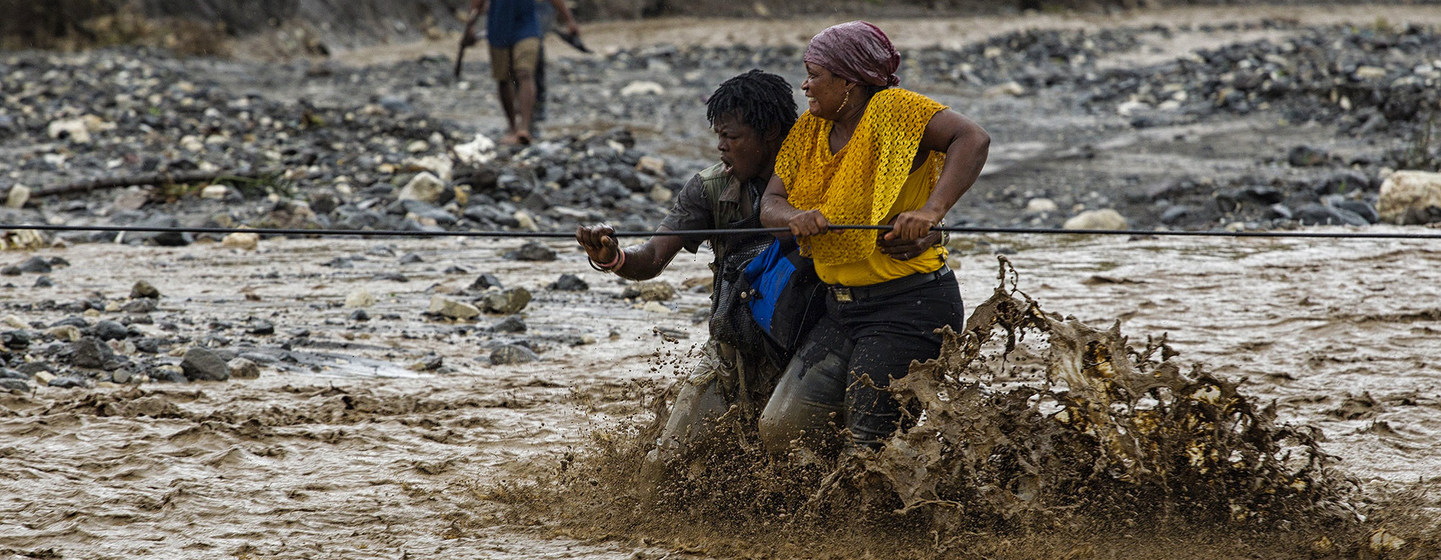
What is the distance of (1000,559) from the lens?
2863 millimetres

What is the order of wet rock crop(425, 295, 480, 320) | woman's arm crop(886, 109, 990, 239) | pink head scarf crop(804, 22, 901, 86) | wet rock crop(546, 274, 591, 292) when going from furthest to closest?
wet rock crop(546, 274, 591, 292), wet rock crop(425, 295, 480, 320), pink head scarf crop(804, 22, 901, 86), woman's arm crop(886, 109, 990, 239)

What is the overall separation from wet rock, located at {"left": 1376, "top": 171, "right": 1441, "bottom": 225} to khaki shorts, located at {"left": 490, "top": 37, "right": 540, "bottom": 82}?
5.84 meters

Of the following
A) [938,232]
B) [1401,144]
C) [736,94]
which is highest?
[736,94]

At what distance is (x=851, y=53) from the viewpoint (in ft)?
9.43

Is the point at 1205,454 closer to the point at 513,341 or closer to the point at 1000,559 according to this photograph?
the point at 1000,559

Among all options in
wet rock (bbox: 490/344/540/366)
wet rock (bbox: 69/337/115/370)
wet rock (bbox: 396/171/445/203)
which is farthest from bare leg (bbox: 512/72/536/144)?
wet rock (bbox: 69/337/115/370)

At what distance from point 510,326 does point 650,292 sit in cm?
82

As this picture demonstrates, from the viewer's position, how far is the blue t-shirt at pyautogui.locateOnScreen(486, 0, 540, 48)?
31.0 feet

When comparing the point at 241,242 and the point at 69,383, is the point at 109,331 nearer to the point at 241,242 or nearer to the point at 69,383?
the point at 69,383

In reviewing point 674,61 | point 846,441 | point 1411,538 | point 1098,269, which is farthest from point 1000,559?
point 674,61

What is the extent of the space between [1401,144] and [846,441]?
28.6 ft

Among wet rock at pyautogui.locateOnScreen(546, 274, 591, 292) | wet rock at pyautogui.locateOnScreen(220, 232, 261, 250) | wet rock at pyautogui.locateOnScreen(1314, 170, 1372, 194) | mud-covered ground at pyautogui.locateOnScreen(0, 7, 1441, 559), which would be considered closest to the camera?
mud-covered ground at pyautogui.locateOnScreen(0, 7, 1441, 559)

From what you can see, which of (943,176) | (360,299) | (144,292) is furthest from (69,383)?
(943,176)

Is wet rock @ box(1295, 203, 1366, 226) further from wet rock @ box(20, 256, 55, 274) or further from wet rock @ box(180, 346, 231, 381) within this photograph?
wet rock @ box(20, 256, 55, 274)
